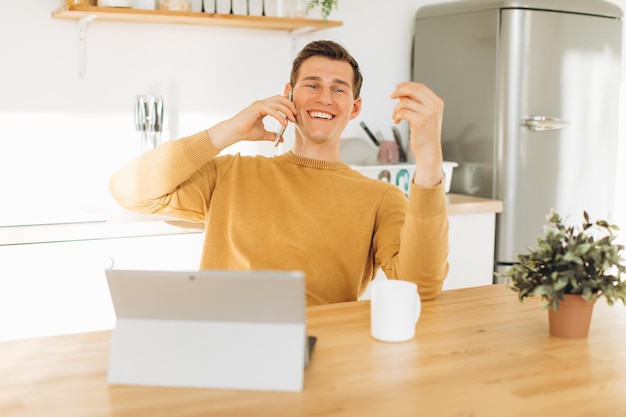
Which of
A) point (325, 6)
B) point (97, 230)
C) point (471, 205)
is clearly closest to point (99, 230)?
point (97, 230)

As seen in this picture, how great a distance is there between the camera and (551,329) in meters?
1.49

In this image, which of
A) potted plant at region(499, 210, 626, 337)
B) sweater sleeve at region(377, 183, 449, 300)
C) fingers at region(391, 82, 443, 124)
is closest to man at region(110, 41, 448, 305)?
sweater sleeve at region(377, 183, 449, 300)

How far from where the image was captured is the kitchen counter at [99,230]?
242cm

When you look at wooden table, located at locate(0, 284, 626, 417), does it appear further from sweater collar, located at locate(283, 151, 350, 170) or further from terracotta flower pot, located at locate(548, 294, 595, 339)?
sweater collar, located at locate(283, 151, 350, 170)

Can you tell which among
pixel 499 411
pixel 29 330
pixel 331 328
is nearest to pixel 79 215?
pixel 29 330

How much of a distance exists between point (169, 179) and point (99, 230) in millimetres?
594

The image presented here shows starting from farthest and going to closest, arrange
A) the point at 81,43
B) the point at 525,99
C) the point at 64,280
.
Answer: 1. the point at 525,99
2. the point at 81,43
3. the point at 64,280

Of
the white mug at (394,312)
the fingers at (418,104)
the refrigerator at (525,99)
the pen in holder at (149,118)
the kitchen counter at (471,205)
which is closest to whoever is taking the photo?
the white mug at (394,312)

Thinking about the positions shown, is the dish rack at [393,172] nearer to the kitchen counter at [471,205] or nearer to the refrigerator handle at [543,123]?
the kitchen counter at [471,205]

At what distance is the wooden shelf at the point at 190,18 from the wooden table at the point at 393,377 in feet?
5.22

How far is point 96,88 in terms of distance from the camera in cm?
299

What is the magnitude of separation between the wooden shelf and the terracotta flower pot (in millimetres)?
1855

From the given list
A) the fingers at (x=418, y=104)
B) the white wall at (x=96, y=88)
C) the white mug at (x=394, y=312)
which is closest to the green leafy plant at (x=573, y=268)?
the white mug at (x=394, y=312)

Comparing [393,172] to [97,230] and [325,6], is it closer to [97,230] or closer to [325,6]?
[325,6]
